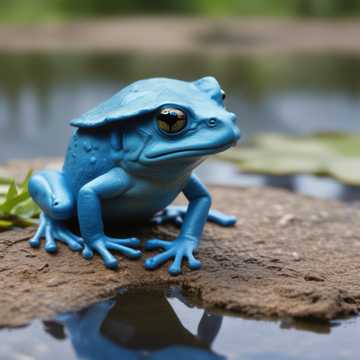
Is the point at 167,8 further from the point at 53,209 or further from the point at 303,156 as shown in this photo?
the point at 53,209

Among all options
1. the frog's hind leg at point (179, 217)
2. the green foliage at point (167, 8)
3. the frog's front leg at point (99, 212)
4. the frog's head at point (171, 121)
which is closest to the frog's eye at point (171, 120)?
the frog's head at point (171, 121)

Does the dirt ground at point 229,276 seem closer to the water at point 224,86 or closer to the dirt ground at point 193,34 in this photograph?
the water at point 224,86

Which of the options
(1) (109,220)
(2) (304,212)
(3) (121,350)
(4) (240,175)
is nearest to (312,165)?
(4) (240,175)

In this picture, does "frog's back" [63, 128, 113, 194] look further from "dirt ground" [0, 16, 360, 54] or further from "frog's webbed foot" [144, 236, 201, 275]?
"dirt ground" [0, 16, 360, 54]

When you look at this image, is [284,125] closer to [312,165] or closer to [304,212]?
[312,165]

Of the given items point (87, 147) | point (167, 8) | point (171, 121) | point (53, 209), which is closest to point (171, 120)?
point (171, 121)

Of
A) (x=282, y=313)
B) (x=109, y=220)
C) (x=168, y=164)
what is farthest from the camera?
(x=109, y=220)
